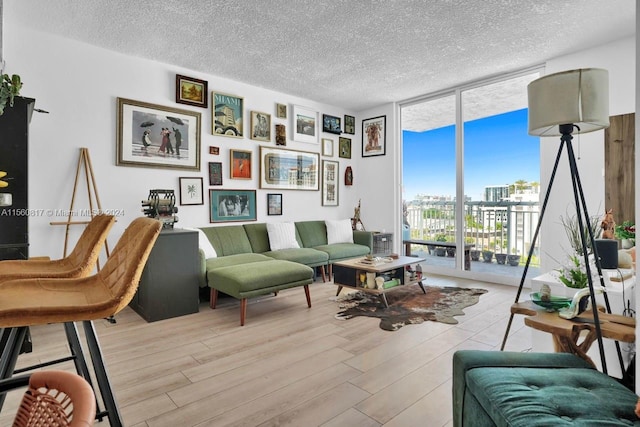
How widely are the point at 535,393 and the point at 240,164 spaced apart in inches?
166

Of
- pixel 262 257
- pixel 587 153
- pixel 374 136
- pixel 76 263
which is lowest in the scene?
pixel 262 257

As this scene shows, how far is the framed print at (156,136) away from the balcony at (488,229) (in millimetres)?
3681

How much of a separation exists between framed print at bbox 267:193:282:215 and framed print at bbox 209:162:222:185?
0.84m

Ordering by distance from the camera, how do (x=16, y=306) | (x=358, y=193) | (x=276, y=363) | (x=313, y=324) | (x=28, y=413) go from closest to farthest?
(x=28, y=413) < (x=16, y=306) < (x=276, y=363) < (x=313, y=324) < (x=358, y=193)

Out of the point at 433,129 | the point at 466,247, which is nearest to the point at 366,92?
the point at 433,129

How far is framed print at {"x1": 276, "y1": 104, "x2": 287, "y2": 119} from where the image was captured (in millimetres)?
5148

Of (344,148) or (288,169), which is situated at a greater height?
(344,148)

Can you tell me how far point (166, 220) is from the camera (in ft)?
11.9

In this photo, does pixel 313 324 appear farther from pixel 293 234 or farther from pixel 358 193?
pixel 358 193

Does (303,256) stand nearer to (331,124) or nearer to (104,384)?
(331,124)

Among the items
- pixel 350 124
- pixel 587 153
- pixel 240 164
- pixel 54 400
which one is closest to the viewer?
pixel 54 400

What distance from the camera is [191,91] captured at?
4258 millimetres

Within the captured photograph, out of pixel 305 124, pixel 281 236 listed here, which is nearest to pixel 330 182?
pixel 305 124

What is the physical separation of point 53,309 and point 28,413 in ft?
1.97
